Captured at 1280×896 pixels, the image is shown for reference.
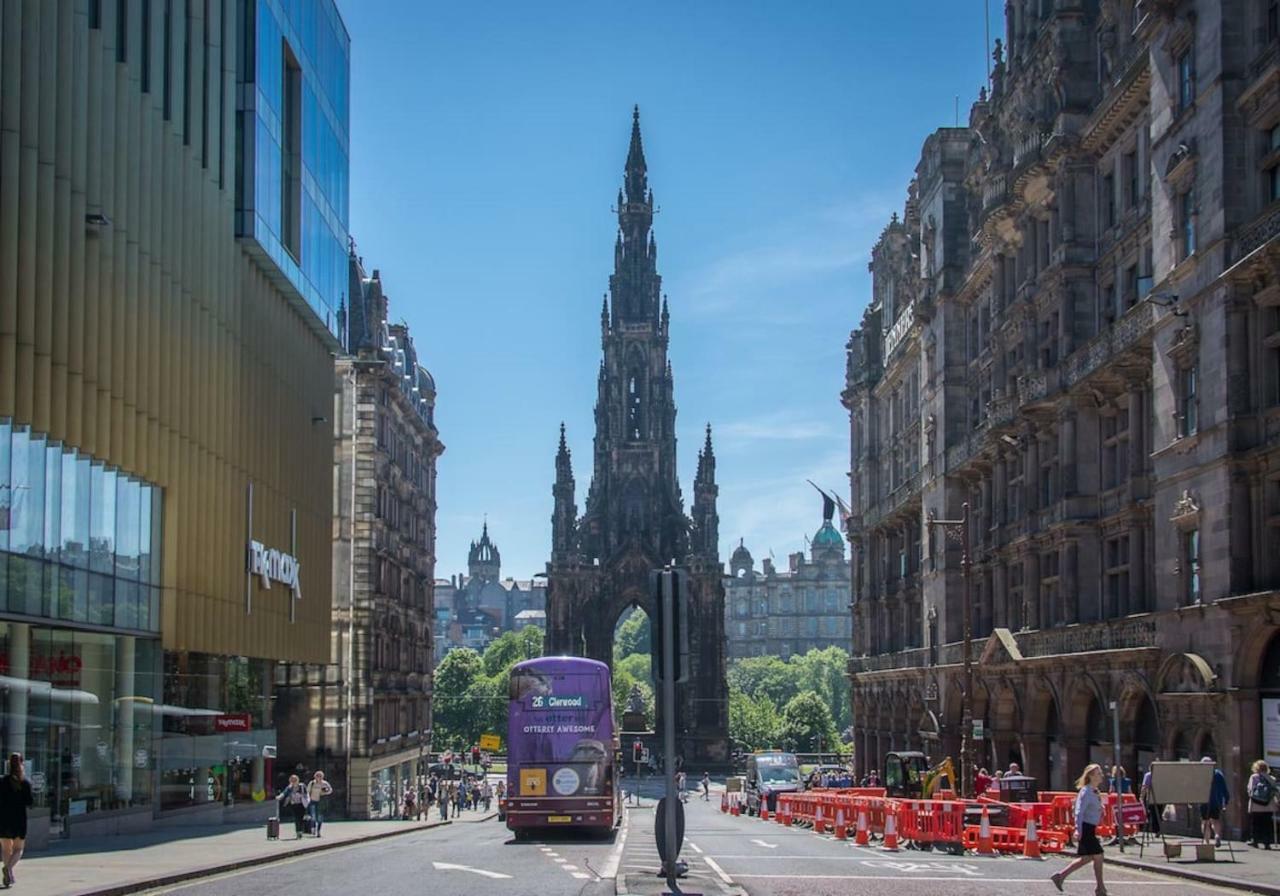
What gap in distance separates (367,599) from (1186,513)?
41.6 m

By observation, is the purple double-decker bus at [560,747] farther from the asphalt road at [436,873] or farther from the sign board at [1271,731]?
the sign board at [1271,731]

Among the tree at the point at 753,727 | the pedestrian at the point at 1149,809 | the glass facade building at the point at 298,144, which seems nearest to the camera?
the pedestrian at the point at 1149,809

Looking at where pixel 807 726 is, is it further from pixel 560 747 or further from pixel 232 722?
pixel 560 747

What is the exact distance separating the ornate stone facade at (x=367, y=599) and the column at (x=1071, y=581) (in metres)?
29.1

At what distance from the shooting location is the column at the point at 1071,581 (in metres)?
45.8

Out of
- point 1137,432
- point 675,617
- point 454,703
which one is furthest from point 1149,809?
point 454,703

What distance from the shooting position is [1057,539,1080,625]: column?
1802 inches

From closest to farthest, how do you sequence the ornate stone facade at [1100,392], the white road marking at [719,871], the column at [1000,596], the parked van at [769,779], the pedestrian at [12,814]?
1. the pedestrian at [12,814]
2. the white road marking at [719,871]
3. the ornate stone facade at [1100,392]
4. the column at [1000,596]
5. the parked van at [769,779]

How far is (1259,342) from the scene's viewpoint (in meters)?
33.7

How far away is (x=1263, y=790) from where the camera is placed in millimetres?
30656

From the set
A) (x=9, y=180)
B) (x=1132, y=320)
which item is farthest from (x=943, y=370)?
(x=9, y=180)

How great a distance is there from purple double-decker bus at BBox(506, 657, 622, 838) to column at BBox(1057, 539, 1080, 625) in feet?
46.3

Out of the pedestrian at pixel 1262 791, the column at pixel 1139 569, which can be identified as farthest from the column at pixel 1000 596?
the pedestrian at pixel 1262 791

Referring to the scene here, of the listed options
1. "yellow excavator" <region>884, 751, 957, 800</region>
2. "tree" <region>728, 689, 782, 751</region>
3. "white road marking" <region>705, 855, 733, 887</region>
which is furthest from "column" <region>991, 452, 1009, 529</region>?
"tree" <region>728, 689, 782, 751</region>
